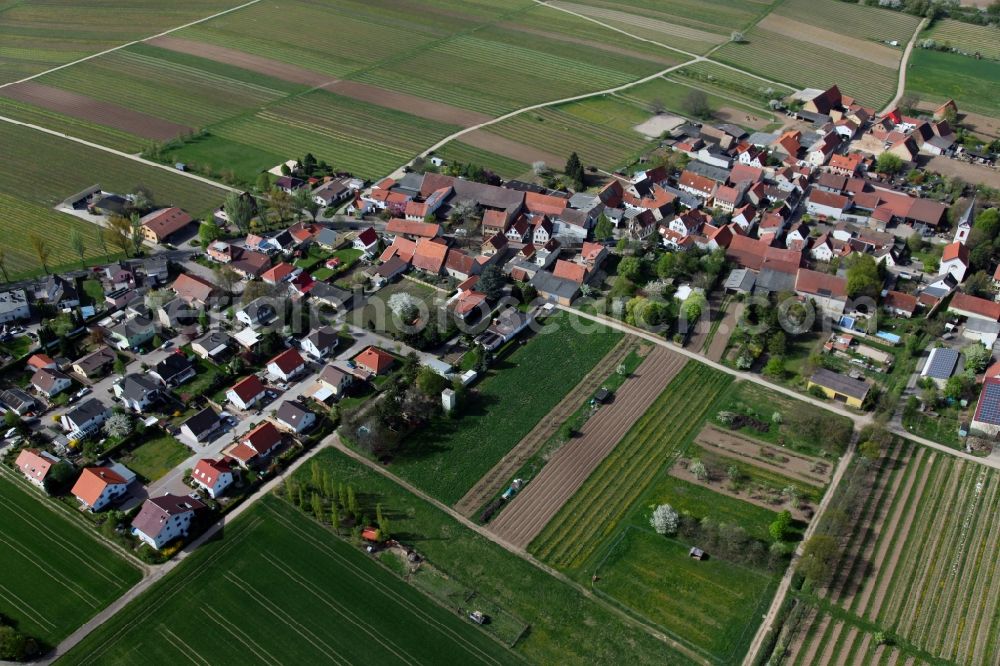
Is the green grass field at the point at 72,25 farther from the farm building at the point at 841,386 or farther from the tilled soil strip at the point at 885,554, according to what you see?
Answer: the tilled soil strip at the point at 885,554

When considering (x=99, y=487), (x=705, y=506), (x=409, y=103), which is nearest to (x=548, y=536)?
(x=705, y=506)

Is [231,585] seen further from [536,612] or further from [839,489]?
[839,489]

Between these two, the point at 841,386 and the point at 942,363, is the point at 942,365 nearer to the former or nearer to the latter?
the point at 942,363

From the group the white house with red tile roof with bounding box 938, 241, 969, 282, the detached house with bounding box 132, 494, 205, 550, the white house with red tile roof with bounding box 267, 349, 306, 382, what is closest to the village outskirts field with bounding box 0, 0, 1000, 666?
the detached house with bounding box 132, 494, 205, 550

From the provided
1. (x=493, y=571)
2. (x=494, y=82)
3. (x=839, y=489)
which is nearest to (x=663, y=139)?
(x=494, y=82)

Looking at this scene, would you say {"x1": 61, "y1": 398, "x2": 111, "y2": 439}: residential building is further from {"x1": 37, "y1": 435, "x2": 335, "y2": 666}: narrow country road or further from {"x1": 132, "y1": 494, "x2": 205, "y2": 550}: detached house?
{"x1": 37, "y1": 435, "x2": 335, "y2": 666}: narrow country road

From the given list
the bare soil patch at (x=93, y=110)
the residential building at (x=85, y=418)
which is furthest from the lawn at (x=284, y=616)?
the bare soil patch at (x=93, y=110)
